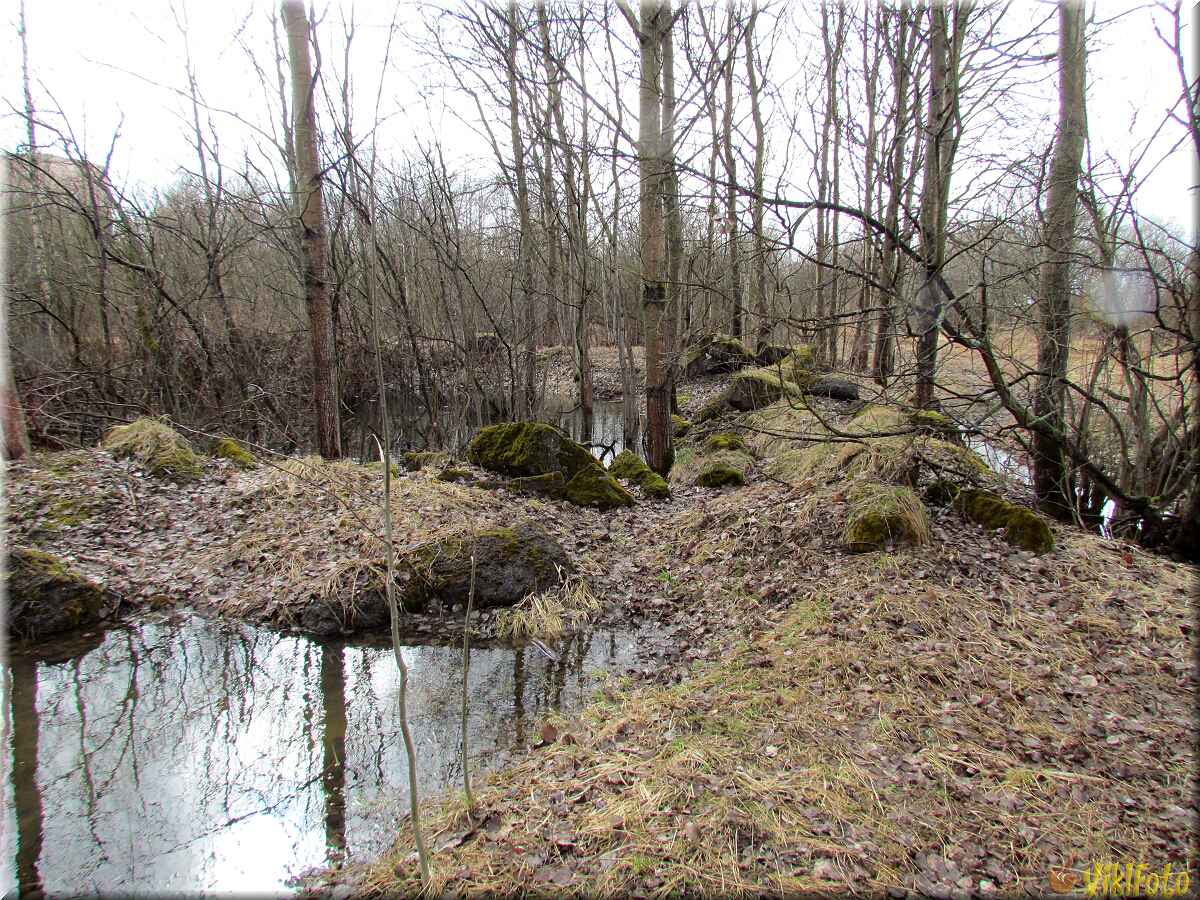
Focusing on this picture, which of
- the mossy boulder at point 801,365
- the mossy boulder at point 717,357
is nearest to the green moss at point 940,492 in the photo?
the mossy boulder at point 801,365

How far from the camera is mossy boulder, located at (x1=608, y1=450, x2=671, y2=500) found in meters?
8.16

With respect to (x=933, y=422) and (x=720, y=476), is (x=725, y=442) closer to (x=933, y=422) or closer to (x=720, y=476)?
(x=720, y=476)

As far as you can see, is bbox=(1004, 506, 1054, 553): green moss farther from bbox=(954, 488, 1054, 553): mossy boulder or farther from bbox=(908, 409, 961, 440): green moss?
bbox=(908, 409, 961, 440): green moss

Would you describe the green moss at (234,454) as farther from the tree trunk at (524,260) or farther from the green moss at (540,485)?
the tree trunk at (524,260)

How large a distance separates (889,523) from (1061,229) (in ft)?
9.12

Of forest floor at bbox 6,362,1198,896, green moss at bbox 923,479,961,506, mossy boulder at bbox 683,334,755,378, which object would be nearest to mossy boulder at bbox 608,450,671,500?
forest floor at bbox 6,362,1198,896

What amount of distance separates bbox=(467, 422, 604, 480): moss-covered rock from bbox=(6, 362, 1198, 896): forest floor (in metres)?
1.35

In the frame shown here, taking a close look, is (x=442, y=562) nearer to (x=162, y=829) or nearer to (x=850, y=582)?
(x=162, y=829)

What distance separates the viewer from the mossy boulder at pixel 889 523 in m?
5.18

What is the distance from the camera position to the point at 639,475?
28.3 ft

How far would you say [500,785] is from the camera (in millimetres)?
3258

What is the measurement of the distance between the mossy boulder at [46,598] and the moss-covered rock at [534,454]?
4102 mm

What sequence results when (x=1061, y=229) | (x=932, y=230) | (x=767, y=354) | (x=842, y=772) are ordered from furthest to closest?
(x=767, y=354) < (x=1061, y=229) < (x=932, y=230) < (x=842, y=772)

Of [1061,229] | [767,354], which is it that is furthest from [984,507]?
[767,354]
